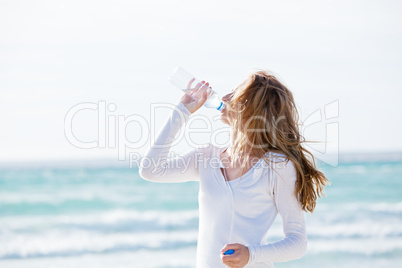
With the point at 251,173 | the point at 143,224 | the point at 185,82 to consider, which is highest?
the point at 185,82

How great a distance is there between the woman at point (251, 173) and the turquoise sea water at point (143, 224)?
4.76m

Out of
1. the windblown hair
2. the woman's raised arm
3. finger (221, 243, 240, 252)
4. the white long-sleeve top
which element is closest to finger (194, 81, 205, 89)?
the woman's raised arm

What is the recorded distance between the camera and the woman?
90.1 inches

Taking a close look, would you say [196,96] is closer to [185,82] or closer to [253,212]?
[185,82]

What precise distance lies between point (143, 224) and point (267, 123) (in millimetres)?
8909

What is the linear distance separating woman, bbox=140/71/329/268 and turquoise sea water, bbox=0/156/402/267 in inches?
187

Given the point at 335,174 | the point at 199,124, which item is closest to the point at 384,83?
the point at 335,174

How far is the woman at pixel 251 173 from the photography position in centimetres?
229

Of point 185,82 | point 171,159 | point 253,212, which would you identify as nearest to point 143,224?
point 185,82

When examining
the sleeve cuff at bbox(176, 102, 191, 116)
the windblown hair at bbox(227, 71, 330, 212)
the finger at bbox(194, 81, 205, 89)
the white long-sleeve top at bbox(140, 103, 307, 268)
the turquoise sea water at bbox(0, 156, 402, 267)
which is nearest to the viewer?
the white long-sleeve top at bbox(140, 103, 307, 268)

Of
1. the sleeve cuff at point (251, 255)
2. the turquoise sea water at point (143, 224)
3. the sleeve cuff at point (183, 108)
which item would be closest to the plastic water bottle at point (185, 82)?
the sleeve cuff at point (183, 108)

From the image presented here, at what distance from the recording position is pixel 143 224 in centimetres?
1088

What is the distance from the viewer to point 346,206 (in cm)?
1256

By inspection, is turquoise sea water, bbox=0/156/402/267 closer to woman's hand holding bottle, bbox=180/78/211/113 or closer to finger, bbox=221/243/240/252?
woman's hand holding bottle, bbox=180/78/211/113
